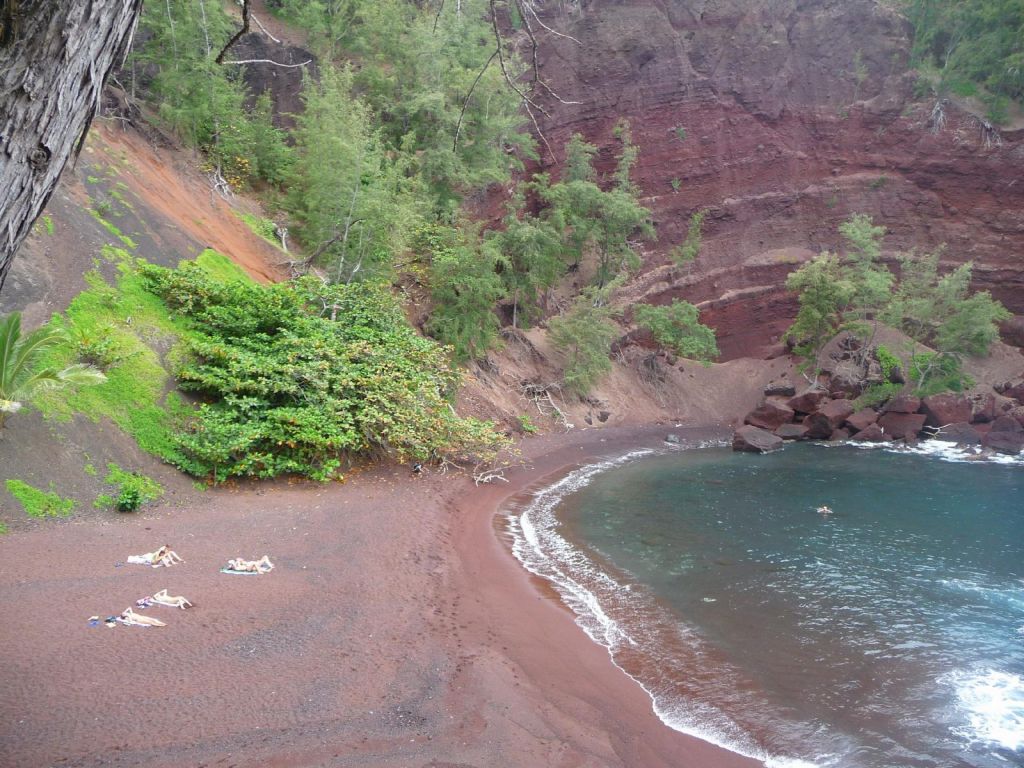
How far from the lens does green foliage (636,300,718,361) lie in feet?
120

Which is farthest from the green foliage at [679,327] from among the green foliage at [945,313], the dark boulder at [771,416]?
the green foliage at [945,313]

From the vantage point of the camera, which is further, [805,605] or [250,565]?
[805,605]

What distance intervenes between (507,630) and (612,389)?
83.9 feet

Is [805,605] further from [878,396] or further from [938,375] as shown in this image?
[938,375]

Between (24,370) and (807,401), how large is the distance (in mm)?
33007

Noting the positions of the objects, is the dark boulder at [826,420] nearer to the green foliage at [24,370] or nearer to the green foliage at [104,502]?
the green foliage at [104,502]

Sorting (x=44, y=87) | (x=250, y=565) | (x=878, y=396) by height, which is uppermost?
(x=878, y=396)

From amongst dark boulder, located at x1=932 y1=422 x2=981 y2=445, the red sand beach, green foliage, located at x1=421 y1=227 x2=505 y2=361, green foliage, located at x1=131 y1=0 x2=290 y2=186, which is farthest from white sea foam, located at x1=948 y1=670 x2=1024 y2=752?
dark boulder, located at x1=932 y1=422 x2=981 y2=445

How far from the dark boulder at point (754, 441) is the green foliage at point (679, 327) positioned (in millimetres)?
6772

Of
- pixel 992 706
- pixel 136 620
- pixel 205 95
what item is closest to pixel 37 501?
pixel 136 620

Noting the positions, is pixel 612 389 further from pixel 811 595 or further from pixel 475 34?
pixel 811 595

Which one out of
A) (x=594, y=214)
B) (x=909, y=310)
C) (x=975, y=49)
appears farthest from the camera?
(x=975, y=49)

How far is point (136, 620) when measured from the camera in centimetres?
760

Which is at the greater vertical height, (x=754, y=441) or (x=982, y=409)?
(x=982, y=409)
